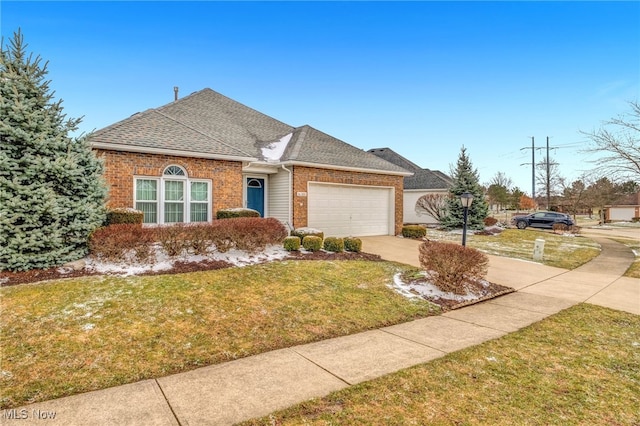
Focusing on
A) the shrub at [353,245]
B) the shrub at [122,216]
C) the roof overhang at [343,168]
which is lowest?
the shrub at [353,245]

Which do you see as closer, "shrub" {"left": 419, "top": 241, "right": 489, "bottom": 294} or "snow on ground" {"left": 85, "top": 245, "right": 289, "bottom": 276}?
"snow on ground" {"left": 85, "top": 245, "right": 289, "bottom": 276}

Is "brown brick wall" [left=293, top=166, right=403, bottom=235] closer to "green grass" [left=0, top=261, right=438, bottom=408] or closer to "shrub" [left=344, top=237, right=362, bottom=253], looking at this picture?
"shrub" [left=344, top=237, right=362, bottom=253]

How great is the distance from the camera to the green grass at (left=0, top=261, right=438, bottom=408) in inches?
146

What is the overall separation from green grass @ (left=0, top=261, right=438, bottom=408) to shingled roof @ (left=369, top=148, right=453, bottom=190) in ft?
65.9

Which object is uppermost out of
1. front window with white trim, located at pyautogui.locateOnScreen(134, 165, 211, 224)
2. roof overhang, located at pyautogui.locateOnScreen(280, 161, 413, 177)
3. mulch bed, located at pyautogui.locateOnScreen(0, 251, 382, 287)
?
roof overhang, located at pyautogui.locateOnScreen(280, 161, 413, 177)

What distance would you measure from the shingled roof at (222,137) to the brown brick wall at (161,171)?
0.31 meters

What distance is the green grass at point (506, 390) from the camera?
292cm

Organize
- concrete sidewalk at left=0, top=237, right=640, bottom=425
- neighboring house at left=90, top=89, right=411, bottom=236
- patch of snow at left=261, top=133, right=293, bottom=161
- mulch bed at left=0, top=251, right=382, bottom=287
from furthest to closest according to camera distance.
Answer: patch of snow at left=261, top=133, right=293, bottom=161, neighboring house at left=90, top=89, right=411, bottom=236, mulch bed at left=0, top=251, right=382, bottom=287, concrete sidewalk at left=0, top=237, right=640, bottom=425

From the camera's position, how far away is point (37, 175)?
6.60m

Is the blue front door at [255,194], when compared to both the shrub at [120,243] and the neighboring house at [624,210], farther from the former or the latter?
the neighboring house at [624,210]

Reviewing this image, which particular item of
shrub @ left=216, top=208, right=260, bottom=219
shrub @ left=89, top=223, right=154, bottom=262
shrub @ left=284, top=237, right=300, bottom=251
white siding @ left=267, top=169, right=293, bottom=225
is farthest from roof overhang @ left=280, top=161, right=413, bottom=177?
shrub @ left=89, top=223, right=154, bottom=262

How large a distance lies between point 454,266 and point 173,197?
30.8 feet

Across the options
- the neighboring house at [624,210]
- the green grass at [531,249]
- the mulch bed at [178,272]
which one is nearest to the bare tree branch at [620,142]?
the green grass at [531,249]

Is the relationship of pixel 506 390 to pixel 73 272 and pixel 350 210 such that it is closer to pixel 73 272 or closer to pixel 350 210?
pixel 73 272
